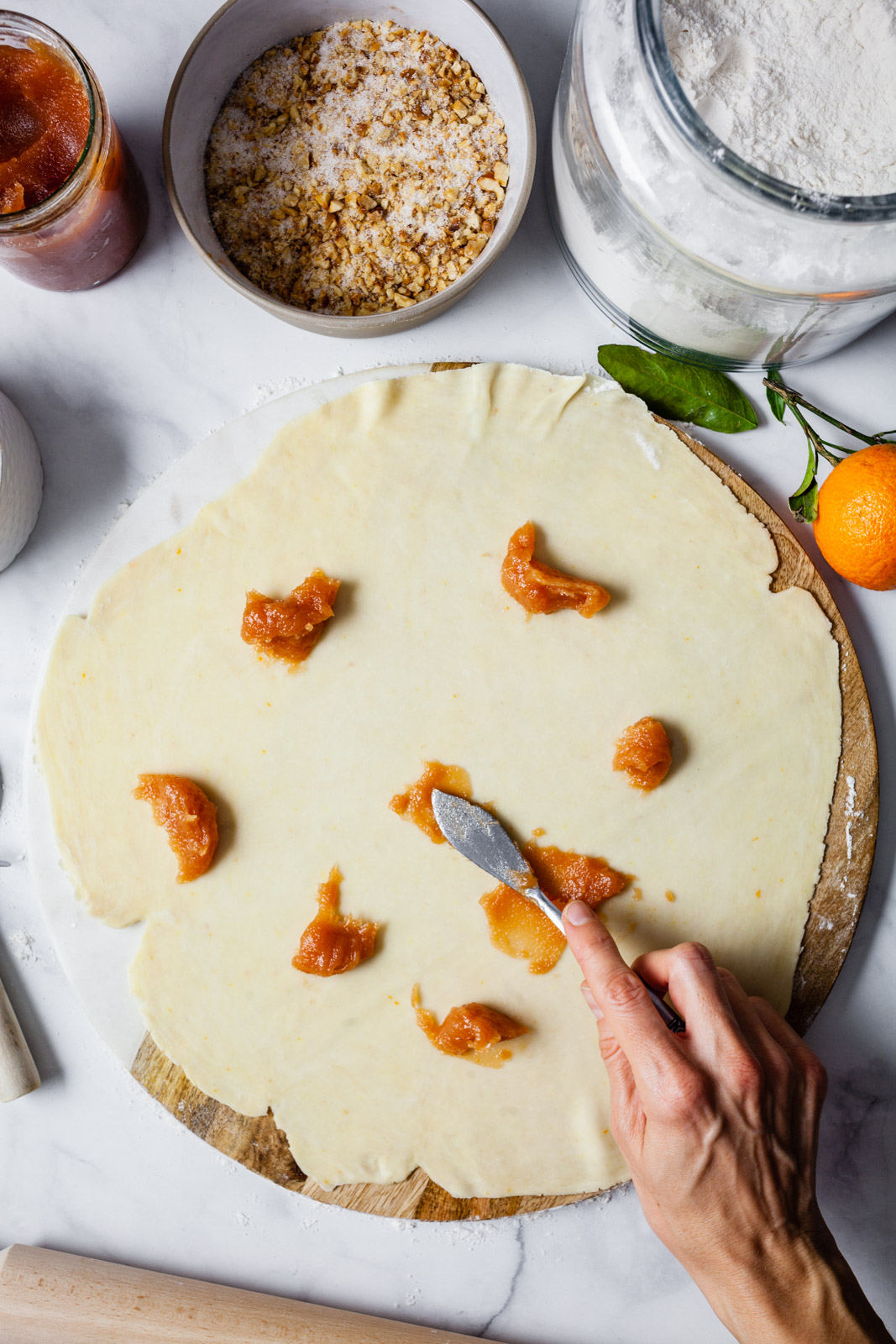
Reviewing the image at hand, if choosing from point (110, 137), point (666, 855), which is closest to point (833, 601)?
point (666, 855)

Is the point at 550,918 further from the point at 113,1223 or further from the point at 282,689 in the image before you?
the point at 113,1223

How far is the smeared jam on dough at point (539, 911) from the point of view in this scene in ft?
4.44

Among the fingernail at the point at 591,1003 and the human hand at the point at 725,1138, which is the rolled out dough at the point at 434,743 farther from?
the human hand at the point at 725,1138

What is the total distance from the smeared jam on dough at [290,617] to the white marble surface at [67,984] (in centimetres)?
36

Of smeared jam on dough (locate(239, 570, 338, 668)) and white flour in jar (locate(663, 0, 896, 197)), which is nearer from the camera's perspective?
white flour in jar (locate(663, 0, 896, 197))

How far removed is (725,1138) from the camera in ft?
3.85

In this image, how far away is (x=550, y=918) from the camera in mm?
1338

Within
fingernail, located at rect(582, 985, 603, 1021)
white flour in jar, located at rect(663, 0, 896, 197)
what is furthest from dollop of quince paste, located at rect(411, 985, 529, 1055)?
white flour in jar, located at rect(663, 0, 896, 197)

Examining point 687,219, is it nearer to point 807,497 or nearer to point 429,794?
point 807,497

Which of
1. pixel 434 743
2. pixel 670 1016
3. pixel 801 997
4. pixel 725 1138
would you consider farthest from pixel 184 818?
pixel 801 997

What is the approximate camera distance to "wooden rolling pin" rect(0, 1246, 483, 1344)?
1.38 m

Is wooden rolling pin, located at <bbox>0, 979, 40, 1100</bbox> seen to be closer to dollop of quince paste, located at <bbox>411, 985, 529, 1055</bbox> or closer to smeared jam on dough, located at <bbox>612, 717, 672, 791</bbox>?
dollop of quince paste, located at <bbox>411, 985, 529, 1055</bbox>

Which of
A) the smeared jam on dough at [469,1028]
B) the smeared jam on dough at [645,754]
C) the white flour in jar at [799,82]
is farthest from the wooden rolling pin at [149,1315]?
the white flour in jar at [799,82]

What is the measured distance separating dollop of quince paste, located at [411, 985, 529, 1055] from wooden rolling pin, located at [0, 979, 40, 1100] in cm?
68
